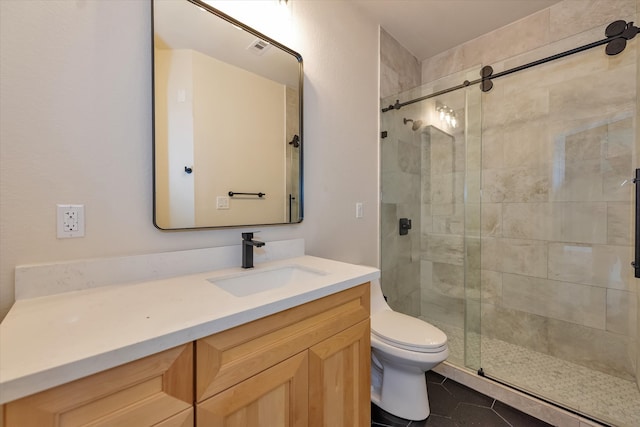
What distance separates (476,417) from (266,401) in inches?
54.1

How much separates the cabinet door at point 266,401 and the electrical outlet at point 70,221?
0.70m

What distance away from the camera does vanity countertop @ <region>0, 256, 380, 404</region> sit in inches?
18.5

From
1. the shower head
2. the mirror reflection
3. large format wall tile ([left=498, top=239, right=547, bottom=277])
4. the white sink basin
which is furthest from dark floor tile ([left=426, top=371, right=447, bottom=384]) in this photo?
the shower head

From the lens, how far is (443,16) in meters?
1.97

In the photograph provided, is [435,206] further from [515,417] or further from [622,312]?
[515,417]

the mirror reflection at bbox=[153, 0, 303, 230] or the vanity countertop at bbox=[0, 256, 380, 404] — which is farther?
the mirror reflection at bbox=[153, 0, 303, 230]

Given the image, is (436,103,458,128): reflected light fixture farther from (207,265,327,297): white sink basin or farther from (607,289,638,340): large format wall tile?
(207,265,327,297): white sink basin

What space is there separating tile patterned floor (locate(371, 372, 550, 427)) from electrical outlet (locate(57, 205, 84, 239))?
1.63 meters

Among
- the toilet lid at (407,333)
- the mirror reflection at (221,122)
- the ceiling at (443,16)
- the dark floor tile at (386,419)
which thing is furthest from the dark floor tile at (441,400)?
the ceiling at (443,16)

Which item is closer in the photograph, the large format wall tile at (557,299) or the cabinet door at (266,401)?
the cabinet door at (266,401)

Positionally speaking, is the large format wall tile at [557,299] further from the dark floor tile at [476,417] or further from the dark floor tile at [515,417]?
the dark floor tile at [476,417]

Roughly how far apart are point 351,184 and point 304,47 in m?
0.87

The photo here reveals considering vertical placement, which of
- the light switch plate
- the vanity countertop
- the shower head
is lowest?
the vanity countertop

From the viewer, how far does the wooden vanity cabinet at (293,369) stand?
0.67 m
